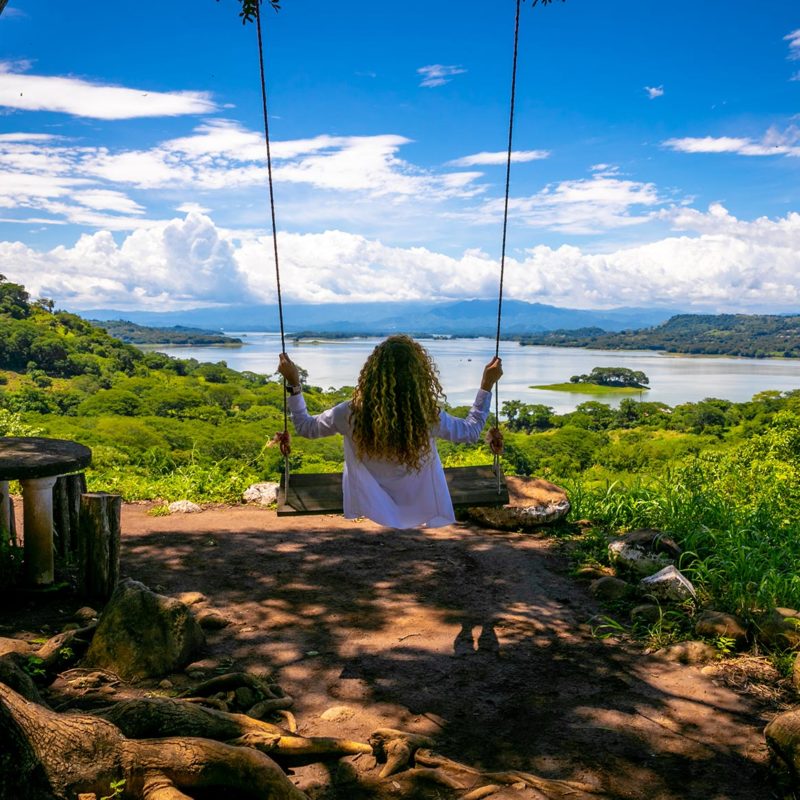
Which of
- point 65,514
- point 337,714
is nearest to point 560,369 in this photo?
point 65,514

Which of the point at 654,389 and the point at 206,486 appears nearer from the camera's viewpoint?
the point at 206,486

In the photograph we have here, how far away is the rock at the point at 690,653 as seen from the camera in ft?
13.9

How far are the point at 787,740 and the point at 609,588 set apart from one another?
7.65ft

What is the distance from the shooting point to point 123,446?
12.1 metres

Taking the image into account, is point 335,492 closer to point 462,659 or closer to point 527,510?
point 462,659

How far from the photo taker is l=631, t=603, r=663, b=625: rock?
15.7ft

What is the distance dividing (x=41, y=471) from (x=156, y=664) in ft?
4.84

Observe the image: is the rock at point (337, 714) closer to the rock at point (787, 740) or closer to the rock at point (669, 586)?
the rock at point (787, 740)

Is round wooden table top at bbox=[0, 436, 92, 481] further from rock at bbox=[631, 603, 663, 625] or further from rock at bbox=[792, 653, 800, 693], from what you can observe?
rock at bbox=[792, 653, 800, 693]

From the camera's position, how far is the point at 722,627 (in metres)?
4.40

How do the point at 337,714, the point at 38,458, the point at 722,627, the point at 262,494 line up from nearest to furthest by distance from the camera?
the point at 337,714 < the point at 722,627 < the point at 38,458 < the point at 262,494

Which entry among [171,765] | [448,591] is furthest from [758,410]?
[171,765]

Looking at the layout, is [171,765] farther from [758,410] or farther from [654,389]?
[654,389]

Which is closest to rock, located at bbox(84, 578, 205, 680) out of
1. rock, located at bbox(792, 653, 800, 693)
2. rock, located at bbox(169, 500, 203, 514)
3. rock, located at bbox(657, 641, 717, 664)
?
rock, located at bbox(657, 641, 717, 664)
